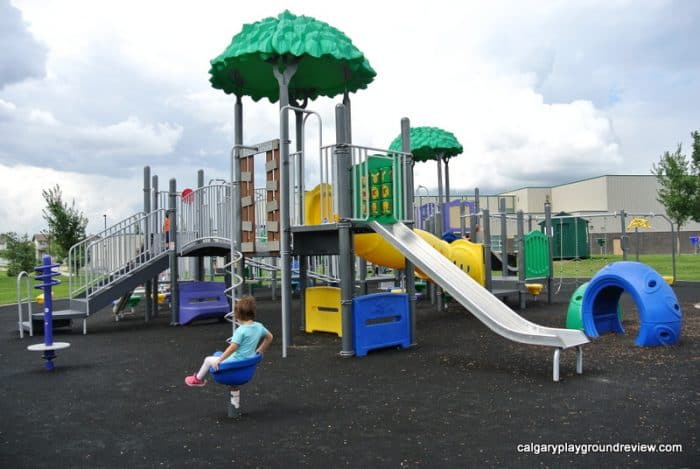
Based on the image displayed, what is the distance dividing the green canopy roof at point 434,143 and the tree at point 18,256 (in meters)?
27.9

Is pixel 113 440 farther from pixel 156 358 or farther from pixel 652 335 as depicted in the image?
pixel 652 335

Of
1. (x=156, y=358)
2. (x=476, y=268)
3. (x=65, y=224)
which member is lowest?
(x=156, y=358)

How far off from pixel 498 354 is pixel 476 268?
516cm

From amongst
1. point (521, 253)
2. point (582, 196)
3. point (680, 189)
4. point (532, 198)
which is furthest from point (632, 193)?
point (521, 253)

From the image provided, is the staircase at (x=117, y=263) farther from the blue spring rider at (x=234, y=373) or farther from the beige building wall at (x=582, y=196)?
the beige building wall at (x=582, y=196)

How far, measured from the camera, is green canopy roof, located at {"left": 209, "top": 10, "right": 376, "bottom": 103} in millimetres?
10195

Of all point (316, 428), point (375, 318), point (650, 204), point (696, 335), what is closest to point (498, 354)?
point (375, 318)

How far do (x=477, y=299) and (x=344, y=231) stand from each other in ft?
7.76

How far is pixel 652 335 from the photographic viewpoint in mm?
8945

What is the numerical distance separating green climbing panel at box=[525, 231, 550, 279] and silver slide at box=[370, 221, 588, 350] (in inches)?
266

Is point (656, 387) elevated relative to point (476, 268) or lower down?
lower down

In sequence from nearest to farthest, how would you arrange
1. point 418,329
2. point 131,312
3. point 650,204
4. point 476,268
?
point 418,329, point 476,268, point 131,312, point 650,204

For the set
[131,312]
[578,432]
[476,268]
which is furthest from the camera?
[131,312]

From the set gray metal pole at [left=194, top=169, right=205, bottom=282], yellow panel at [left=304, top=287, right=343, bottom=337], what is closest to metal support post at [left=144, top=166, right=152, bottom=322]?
gray metal pole at [left=194, top=169, right=205, bottom=282]
